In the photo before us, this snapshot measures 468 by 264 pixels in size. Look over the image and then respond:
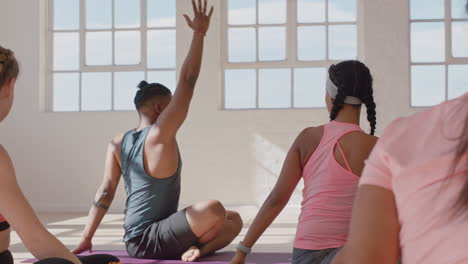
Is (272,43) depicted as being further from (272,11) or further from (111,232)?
(111,232)

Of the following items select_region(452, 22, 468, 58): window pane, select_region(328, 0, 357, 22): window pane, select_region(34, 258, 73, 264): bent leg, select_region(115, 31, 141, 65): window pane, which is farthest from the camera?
select_region(115, 31, 141, 65): window pane

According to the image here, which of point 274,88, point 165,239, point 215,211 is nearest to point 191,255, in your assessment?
point 165,239

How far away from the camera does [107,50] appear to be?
970cm

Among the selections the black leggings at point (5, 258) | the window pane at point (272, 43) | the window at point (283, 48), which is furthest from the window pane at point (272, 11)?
the black leggings at point (5, 258)

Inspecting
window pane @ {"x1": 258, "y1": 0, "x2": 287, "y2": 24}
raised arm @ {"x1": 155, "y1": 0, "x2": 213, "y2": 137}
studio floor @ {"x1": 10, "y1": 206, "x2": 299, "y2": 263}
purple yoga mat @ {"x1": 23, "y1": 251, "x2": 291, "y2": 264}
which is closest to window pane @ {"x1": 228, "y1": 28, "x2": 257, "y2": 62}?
window pane @ {"x1": 258, "y1": 0, "x2": 287, "y2": 24}

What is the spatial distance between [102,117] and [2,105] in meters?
7.23

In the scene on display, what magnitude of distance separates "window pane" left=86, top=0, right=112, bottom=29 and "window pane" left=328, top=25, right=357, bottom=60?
120 inches

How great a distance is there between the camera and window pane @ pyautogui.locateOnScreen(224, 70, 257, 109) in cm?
942

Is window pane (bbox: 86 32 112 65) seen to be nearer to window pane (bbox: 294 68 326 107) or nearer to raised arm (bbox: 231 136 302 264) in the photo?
window pane (bbox: 294 68 326 107)

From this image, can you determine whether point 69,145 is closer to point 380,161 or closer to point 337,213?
point 337,213

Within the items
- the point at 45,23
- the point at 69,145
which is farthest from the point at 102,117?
the point at 45,23

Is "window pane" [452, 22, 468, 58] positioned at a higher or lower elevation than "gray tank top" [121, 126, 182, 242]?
higher

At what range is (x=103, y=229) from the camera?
7043 millimetres

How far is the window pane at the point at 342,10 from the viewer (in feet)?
30.5
